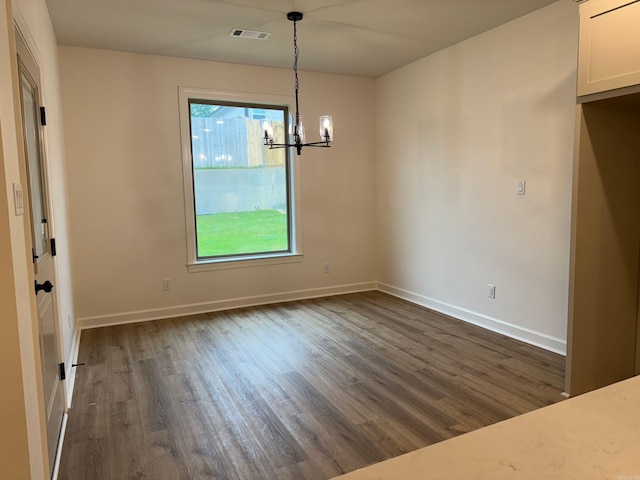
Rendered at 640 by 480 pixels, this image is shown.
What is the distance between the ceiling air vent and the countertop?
3.88 meters

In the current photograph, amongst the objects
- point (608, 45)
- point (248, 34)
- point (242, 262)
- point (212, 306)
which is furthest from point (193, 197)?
point (608, 45)

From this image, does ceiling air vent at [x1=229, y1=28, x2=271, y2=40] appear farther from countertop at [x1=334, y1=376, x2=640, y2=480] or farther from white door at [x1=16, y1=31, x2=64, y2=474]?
countertop at [x1=334, y1=376, x2=640, y2=480]

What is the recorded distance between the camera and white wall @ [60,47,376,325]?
4.38 metres

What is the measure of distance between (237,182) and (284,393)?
116 inches

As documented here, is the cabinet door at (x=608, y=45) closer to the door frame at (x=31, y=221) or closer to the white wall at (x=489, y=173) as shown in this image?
the white wall at (x=489, y=173)

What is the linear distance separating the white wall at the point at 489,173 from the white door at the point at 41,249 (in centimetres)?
355

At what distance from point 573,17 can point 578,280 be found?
2009mm

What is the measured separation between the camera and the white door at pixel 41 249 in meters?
2.09

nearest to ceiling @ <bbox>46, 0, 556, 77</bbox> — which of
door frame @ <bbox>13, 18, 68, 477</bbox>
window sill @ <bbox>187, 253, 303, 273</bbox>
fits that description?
door frame @ <bbox>13, 18, 68, 477</bbox>

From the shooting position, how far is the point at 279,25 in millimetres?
3764

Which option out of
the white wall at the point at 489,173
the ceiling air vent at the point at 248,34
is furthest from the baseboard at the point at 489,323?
the ceiling air vent at the point at 248,34

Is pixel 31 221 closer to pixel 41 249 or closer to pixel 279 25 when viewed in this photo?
pixel 41 249

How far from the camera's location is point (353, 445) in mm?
2350

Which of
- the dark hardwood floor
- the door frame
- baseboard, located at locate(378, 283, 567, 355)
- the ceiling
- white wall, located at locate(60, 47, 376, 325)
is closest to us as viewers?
the door frame
